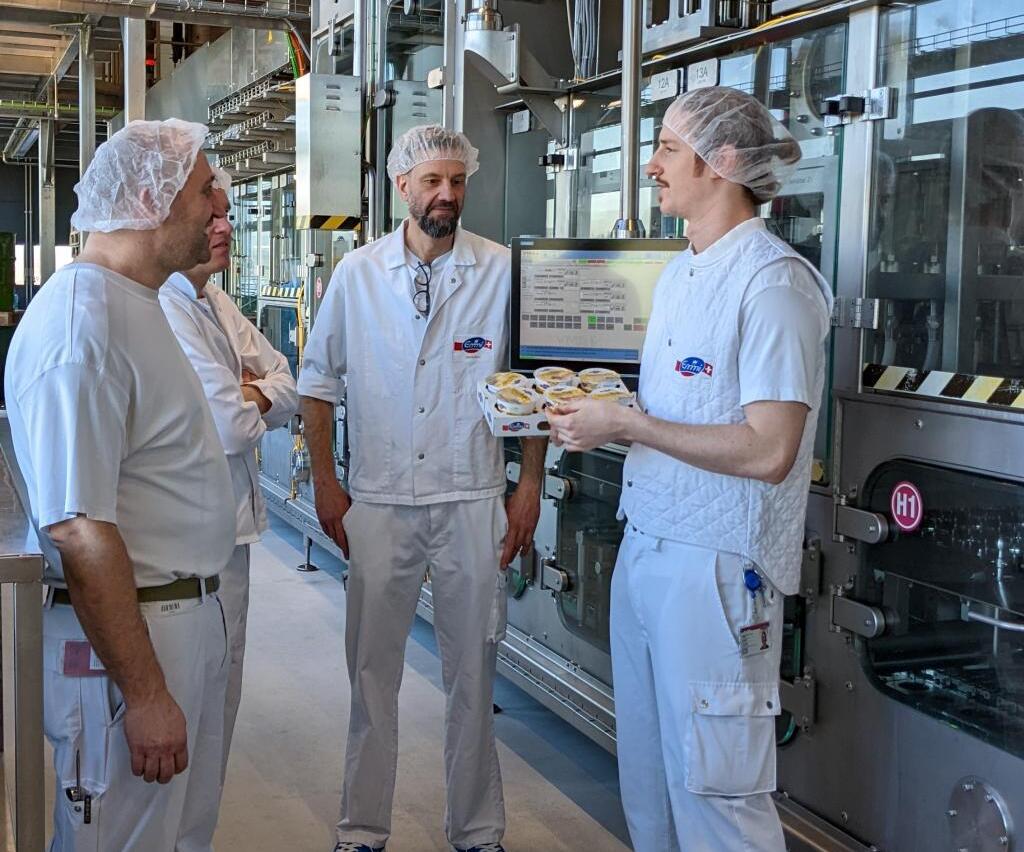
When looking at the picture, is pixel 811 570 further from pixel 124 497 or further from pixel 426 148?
pixel 124 497

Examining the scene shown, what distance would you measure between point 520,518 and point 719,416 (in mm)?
869

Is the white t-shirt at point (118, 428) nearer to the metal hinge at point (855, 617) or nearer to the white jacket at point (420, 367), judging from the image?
the white jacket at point (420, 367)

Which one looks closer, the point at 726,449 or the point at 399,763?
the point at 726,449

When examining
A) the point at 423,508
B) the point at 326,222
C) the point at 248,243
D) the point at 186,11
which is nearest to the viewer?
the point at 423,508

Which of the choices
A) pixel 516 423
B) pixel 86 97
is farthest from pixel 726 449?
pixel 86 97

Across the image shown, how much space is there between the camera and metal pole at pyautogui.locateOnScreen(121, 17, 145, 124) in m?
5.77

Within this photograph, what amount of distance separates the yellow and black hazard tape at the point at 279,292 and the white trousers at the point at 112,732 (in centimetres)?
426

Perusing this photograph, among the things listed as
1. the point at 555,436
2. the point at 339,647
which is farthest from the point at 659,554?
the point at 339,647

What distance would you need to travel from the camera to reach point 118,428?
175 cm

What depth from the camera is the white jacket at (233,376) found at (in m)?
2.59

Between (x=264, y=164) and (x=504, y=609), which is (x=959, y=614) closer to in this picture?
(x=504, y=609)

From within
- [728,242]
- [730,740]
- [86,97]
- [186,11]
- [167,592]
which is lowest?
[730,740]

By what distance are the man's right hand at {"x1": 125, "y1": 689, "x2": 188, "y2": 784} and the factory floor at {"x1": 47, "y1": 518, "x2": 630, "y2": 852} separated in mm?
1298

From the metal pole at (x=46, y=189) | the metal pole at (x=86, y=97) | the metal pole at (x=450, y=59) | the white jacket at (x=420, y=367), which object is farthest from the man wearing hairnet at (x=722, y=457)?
the metal pole at (x=46, y=189)
